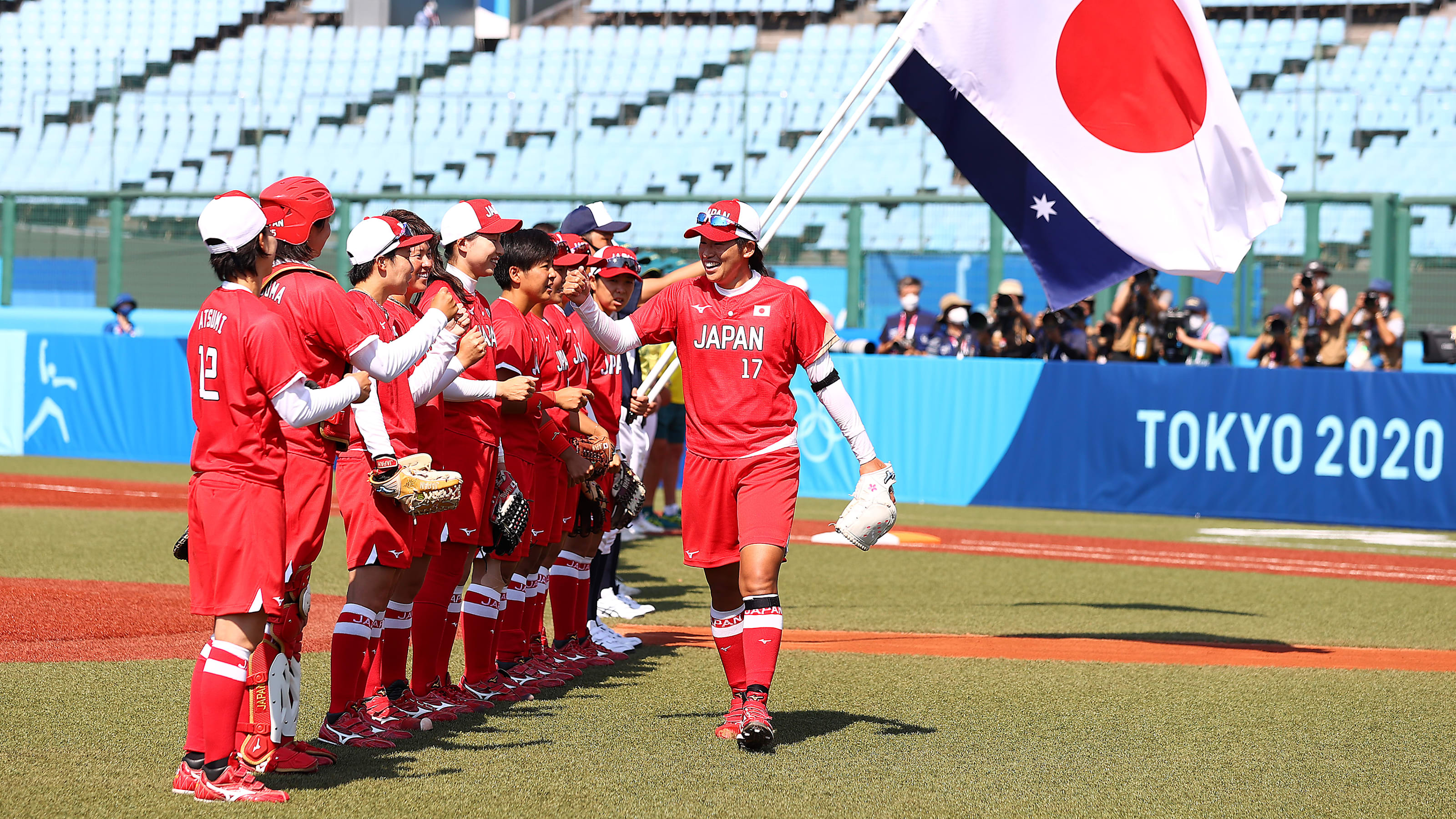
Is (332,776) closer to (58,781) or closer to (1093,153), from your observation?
(58,781)

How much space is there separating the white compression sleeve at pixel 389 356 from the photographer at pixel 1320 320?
1347cm

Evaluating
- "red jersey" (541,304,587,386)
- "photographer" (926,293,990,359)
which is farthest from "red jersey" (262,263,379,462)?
"photographer" (926,293,990,359)

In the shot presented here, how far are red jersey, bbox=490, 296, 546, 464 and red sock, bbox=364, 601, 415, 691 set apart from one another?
94 cm

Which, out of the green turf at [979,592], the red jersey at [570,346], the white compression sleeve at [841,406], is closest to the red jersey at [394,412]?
the red jersey at [570,346]

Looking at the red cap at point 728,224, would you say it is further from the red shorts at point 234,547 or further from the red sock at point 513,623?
the red shorts at point 234,547

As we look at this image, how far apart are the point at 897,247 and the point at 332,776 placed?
1601 centimetres

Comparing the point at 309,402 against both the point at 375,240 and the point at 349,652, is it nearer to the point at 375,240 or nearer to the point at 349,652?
the point at 375,240

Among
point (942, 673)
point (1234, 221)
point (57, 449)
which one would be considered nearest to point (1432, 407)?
point (1234, 221)

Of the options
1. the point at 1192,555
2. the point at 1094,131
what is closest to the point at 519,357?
the point at 1094,131

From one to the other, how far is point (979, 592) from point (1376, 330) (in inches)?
A: 315

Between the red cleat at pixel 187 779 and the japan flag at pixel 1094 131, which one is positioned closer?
the red cleat at pixel 187 779

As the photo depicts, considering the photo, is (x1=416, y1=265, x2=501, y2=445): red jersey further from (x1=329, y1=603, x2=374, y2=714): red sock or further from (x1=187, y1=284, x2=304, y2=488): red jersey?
(x1=187, y1=284, x2=304, y2=488): red jersey

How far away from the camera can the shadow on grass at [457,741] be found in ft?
18.1

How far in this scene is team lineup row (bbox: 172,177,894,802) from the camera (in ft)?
16.6
